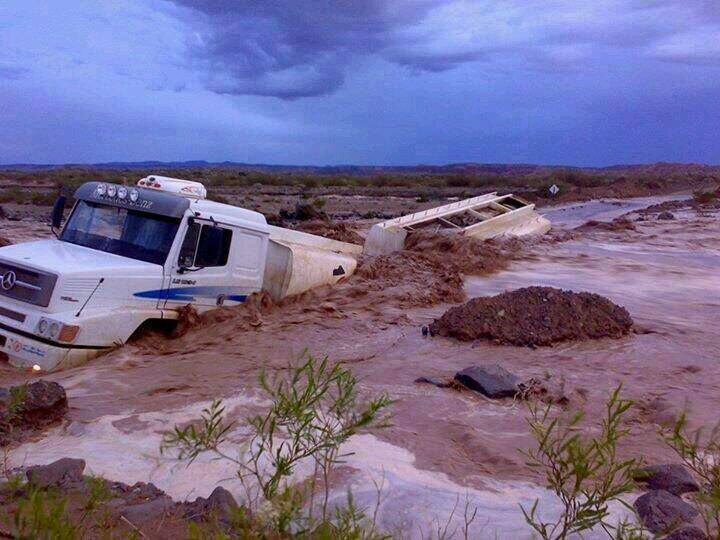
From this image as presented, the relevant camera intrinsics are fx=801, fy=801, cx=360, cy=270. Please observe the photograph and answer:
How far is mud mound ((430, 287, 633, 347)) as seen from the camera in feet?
38.8

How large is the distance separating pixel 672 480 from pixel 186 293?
677 cm

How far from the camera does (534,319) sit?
476 inches

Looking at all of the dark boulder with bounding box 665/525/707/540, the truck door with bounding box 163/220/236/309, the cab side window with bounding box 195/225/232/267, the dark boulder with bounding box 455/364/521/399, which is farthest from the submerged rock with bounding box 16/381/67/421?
the dark boulder with bounding box 665/525/707/540

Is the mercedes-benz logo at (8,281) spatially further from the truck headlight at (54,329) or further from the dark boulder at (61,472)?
the dark boulder at (61,472)

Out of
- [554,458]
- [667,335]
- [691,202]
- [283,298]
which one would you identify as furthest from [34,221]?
[691,202]

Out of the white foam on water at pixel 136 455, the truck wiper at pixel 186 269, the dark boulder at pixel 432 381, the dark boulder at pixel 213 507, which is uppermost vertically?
the truck wiper at pixel 186 269

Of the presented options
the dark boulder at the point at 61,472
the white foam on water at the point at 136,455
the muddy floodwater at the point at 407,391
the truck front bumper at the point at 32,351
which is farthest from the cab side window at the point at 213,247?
the dark boulder at the point at 61,472

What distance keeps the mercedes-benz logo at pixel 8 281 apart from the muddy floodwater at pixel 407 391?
1094 millimetres

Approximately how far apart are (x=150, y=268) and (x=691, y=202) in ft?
124

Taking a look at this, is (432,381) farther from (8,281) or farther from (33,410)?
(8,281)

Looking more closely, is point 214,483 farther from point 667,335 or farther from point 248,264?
point 667,335

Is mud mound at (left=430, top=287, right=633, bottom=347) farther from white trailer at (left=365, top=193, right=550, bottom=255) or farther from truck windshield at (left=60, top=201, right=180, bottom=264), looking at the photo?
white trailer at (left=365, top=193, right=550, bottom=255)

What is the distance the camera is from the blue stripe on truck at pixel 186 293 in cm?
1039

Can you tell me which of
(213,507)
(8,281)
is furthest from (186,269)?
(213,507)
